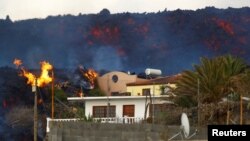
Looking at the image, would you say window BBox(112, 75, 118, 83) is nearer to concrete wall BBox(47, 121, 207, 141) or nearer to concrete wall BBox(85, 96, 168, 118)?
concrete wall BBox(85, 96, 168, 118)

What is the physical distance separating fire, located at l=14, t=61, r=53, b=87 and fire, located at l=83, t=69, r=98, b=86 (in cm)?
532

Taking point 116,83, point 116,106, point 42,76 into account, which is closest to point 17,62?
point 42,76

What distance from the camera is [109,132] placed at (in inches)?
1074

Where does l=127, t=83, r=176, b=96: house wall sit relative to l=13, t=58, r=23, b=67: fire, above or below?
below

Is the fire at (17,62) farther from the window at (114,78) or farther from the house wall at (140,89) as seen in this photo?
the house wall at (140,89)

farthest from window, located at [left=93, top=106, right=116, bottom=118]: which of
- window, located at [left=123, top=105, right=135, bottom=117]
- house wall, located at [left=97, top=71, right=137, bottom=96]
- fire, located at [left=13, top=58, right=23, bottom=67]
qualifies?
fire, located at [left=13, top=58, right=23, bottom=67]

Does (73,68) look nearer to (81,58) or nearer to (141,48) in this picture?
(81,58)

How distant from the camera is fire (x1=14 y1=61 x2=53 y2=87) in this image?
73.1m

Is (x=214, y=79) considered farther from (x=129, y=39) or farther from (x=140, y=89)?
(x=129, y=39)

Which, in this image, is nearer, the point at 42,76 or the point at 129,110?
the point at 129,110

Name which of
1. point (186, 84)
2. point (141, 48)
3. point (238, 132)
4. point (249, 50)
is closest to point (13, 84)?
point (141, 48)

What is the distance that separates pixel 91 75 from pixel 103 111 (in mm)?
40446

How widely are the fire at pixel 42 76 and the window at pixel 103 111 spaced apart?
91.8ft

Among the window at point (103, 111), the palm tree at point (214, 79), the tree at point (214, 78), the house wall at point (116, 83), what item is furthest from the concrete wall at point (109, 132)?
the house wall at point (116, 83)
